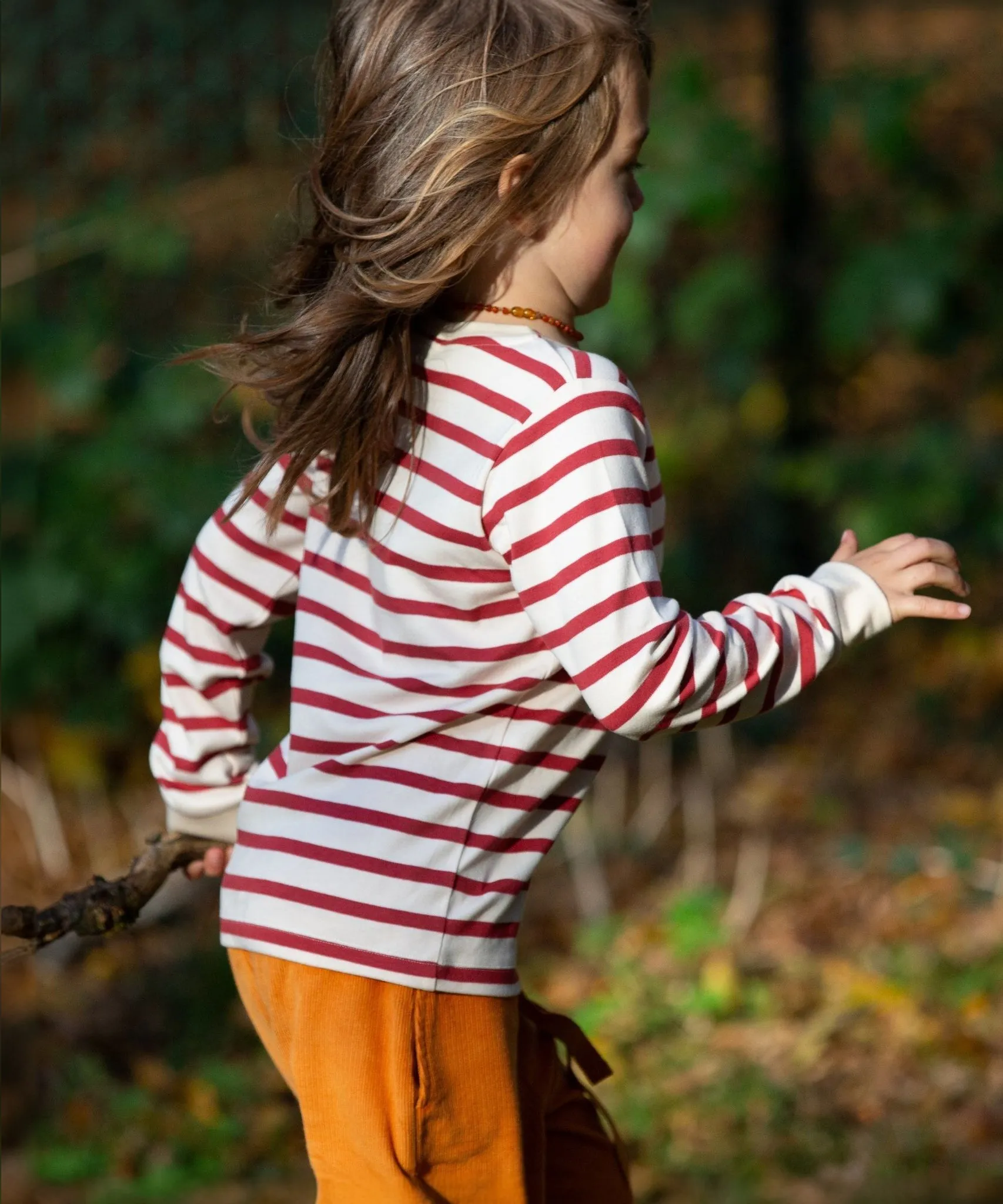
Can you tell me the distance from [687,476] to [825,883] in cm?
146

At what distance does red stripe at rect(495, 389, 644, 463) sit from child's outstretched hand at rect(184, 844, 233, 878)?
70 cm

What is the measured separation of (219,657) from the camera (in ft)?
6.01

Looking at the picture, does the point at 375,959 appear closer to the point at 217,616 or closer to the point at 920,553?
the point at 217,616

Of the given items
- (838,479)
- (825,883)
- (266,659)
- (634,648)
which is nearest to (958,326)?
(838,479)

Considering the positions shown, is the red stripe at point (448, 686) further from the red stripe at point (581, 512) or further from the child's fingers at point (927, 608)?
the child's fingers at point (927, 608)

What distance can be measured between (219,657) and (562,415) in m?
0.64

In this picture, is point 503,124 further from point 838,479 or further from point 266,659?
point 838,479

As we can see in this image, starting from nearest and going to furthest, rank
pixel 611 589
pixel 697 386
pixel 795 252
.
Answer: pixel 611 589 → pixel 795 252 → pixel 697 386

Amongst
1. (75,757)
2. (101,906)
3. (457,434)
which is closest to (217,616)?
(101,906)

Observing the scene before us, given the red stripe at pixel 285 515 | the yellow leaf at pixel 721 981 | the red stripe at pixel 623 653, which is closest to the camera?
the red stripe at pixel 623 653

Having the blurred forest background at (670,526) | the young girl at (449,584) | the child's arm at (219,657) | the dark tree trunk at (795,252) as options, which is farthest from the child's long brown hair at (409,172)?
the dark tree trunk at (795,252)

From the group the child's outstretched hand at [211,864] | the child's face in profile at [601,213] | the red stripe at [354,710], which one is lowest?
the child's outstretched hand at [211,864]

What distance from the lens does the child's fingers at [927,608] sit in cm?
146

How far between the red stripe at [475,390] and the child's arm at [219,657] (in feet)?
1.00
